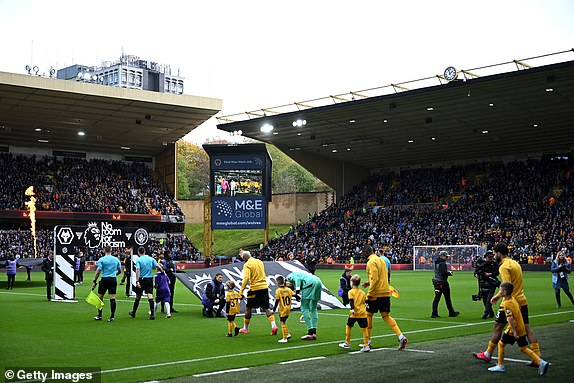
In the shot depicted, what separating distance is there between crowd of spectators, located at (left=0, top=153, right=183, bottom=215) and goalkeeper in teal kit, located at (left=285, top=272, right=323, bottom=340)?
50.8 m

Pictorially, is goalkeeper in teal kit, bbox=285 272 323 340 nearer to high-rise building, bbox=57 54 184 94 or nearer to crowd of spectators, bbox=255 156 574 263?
crowd of spectators, bbox=255 156 574 263

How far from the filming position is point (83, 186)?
2623 inches

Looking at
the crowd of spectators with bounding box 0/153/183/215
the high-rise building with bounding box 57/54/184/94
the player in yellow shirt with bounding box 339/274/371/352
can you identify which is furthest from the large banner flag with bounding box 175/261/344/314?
the high-rise building with bounding box 57/54/184/94

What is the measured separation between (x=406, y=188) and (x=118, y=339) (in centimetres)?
5524

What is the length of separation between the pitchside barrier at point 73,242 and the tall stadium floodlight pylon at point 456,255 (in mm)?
29708

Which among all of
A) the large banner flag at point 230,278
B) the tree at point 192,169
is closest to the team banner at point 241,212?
the large banner flag at point 230,278

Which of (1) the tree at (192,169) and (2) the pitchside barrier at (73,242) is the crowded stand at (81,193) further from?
(1) the tree at (192,169)

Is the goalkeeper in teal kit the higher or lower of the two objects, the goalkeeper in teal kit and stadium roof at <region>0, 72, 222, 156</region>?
the lower

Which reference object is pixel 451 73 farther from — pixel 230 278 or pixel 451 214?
pixel 230 278

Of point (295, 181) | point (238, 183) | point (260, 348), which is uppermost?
point (295, 181)

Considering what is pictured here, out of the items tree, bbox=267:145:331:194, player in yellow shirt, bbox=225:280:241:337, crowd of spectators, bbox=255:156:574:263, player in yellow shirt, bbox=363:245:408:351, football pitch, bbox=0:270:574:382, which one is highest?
tree, bbox=267:145:331:194

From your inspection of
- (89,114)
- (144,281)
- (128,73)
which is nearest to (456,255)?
(89,114)

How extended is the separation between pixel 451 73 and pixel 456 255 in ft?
49.8

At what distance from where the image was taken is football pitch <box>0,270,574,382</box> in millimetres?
10133
